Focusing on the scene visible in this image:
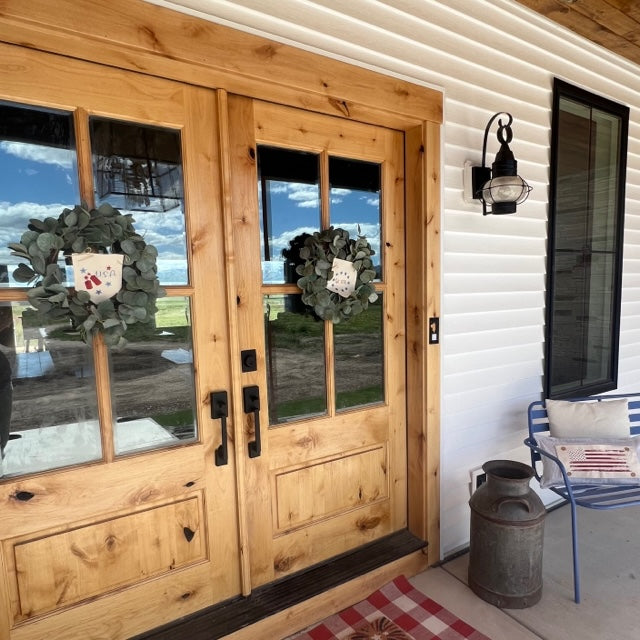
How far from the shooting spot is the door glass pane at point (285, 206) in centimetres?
176

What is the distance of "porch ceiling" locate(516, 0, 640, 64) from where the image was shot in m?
2.21

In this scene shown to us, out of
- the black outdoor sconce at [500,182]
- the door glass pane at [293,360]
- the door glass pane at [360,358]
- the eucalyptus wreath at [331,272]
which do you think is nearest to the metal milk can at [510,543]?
the door glass pane at [360,358]

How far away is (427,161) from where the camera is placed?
2.00 m

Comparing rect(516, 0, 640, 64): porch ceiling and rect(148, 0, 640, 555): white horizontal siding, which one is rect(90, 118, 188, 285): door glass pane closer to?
rect(148, 0, 640, 555): white horizontal siding

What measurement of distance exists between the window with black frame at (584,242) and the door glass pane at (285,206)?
1.50m

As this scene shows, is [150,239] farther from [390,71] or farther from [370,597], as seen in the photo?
[370,597]

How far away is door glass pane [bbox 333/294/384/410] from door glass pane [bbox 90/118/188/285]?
2.51 ft

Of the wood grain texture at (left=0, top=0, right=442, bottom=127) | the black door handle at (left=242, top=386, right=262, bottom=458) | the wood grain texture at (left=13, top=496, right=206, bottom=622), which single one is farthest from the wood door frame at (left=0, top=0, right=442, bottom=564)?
the wood grain texture at (left=13, top=496, right=206, bottom=622)

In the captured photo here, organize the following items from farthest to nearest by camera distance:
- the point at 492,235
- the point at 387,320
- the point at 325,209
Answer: the point at 492,235, the point at 387,320, the point at 325,209

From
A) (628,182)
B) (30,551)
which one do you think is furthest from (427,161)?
(30,551)

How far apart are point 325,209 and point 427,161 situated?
0.54 m

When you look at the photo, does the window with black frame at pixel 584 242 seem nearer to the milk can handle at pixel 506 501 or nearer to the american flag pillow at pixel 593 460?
the american flag pillow at pixel 593 460

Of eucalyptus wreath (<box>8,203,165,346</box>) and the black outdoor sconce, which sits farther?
the black outdoor sconce

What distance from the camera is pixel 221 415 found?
1676mm
